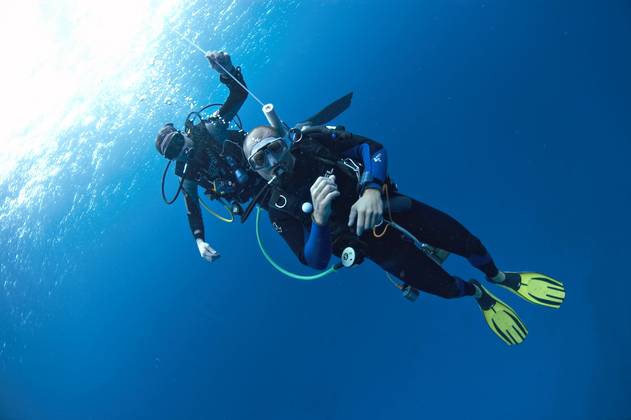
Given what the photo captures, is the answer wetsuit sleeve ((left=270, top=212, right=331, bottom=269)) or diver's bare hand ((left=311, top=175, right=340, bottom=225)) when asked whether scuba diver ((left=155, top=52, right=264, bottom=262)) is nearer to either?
wetsuit sleeve ((left=270, top=212, right=331, bottom=269))

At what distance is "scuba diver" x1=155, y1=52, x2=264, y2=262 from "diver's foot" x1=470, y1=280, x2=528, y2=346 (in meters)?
2.52

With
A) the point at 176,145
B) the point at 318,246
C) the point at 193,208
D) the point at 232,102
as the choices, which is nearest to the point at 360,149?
the point at 318,246

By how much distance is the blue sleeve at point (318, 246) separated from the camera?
183cm

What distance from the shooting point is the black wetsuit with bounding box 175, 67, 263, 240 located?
11.9 ft

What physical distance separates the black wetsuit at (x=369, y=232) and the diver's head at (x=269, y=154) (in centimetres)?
9

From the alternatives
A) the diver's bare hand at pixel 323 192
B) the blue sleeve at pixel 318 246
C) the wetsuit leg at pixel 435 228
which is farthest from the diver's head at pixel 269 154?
the wetsuit leg at pixel 435 228

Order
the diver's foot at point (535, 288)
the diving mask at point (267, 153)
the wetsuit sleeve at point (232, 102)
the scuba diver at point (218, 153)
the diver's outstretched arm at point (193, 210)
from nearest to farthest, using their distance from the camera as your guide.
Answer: the diving mask at point (267, 153)
the diver's foot at point (535, 288)
the scuba diver at point (218, 153)
the wetsuit sleeve at point (232, 102)
the diver's outstretched arm at point (193, 210)

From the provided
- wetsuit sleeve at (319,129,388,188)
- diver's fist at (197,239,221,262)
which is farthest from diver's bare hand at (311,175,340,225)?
diver's fist at (197,239,221,262)

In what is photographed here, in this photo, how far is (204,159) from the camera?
378cm

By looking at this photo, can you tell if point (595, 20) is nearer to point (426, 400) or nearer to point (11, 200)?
point (426, 400)

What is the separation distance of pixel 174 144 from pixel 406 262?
8.74ft

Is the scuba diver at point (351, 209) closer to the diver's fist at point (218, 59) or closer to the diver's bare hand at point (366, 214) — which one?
the diver's bare hand at point (366, 214)

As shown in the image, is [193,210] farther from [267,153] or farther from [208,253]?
[267,153]

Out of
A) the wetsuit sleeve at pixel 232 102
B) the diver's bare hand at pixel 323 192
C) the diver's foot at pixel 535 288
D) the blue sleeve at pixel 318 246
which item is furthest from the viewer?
the wetsuit sleeve at pixel 232 102
